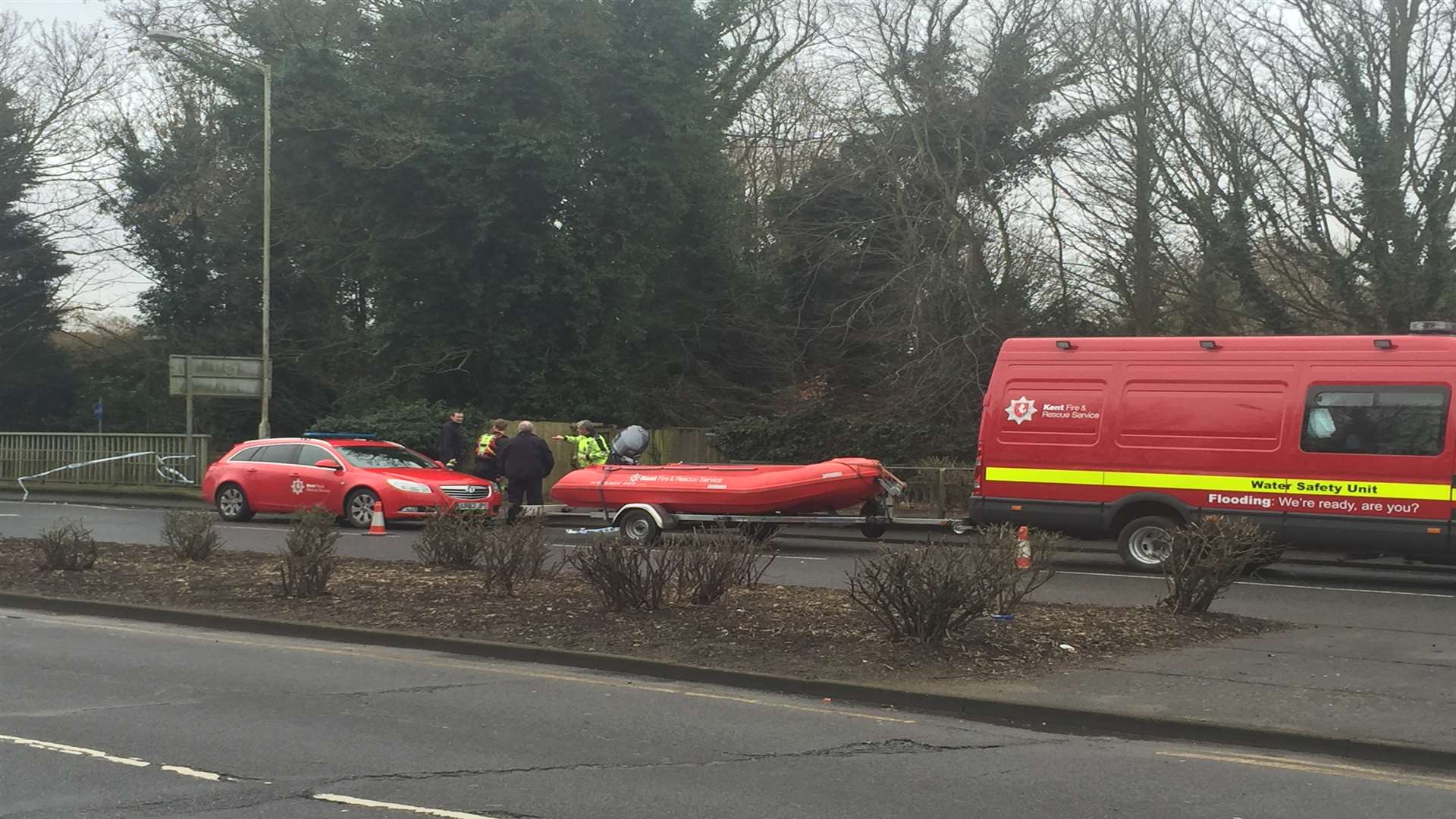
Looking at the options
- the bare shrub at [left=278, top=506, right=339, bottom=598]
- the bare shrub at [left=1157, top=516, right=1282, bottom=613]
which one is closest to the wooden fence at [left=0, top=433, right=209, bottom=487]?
the bare shrub at [left=278, top=506, right=339, bottom=598]

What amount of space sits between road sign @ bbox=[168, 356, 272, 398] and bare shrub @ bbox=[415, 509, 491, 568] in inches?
632

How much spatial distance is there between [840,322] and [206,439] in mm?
15269

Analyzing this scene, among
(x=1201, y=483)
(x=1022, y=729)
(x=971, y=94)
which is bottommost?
(x=1022, y=729)

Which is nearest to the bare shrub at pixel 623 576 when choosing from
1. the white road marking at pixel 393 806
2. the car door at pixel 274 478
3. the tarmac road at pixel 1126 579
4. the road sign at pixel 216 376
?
the tarmac road at pixel 1126 579

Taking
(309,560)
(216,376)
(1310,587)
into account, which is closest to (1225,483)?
(1310,587)

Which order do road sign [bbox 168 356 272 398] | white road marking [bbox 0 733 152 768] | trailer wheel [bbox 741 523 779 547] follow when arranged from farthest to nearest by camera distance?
road sign [bbox 168 356 272 398]
trailer wheel [bbox 741 523 779 547]
white road marking [bbox 0 733 152 768]

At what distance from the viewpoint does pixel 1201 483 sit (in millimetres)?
14836

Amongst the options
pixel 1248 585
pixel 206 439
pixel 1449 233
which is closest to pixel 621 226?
pixel 206 439

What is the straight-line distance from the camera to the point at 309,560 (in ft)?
39.4

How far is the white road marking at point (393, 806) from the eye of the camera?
18.4 ft

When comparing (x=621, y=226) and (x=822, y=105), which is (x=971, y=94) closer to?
(x=822, y=105)

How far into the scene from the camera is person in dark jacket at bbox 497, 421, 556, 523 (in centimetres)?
1961

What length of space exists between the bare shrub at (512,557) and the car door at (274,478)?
10.5 metres

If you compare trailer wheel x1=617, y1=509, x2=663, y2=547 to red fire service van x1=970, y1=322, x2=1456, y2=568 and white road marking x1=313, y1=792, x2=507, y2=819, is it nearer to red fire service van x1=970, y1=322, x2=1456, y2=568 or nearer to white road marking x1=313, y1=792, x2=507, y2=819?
red fire service van x1=970, y1=322, x2=1456, y2=568
